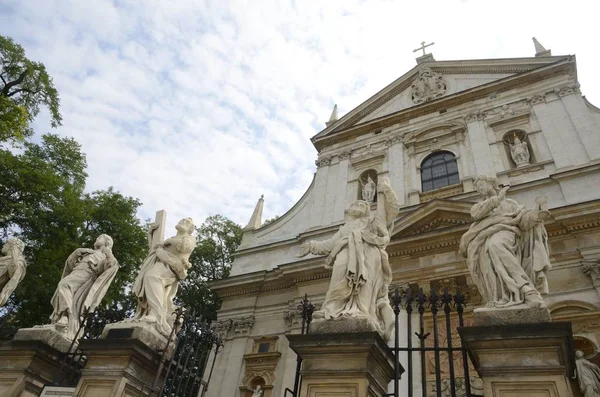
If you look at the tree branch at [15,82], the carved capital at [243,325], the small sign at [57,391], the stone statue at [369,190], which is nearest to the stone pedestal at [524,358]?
the small sign at [57,391]

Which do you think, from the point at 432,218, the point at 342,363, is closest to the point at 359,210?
the point at 342,363

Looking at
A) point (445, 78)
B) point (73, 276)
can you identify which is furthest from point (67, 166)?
point (445, 78)

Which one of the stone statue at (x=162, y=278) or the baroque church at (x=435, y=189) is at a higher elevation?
the baroque church at (x=435, y=189)

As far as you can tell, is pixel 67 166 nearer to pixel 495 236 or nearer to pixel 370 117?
pixel 370 117

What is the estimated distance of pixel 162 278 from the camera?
540 cm

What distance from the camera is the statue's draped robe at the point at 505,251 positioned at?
13.0 feet

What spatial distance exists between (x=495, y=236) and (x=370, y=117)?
14.8m

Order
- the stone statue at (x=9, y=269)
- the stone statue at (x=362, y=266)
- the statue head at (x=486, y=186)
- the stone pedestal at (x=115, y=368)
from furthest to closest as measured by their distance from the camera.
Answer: the stone statue at (x=9, y=269), the statue head at (x=486, y=186), the stone pedestal at (x=115, y=368), the stone statue at (x=362, y=266)

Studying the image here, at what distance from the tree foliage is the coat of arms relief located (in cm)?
1231

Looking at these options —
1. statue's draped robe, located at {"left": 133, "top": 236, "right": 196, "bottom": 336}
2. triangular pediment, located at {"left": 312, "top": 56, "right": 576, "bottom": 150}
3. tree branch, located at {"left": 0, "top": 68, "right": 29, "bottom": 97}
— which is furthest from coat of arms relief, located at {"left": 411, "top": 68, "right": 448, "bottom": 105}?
tree branch, located at {"left": 0, "top": 68, "right": 29, "bottom": 97}

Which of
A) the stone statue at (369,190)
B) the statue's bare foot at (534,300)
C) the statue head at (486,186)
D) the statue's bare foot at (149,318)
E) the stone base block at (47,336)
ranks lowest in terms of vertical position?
the stone base block at (47,336)

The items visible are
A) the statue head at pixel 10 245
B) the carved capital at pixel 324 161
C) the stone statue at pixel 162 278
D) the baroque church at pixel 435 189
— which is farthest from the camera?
the carved capital at pixel 324 161

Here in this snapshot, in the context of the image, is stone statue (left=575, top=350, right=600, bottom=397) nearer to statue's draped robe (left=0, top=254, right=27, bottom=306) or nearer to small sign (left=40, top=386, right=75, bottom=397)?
small sign (left=40, top=386, right=75, bottom=397)

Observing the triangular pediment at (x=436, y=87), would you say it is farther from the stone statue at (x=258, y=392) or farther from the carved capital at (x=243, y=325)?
the stone statue at (x=258, y=392)
